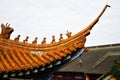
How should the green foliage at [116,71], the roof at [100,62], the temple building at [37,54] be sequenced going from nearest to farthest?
the temple building at [37,54] < the green foliage at [116,71] < the roof at [100,62]

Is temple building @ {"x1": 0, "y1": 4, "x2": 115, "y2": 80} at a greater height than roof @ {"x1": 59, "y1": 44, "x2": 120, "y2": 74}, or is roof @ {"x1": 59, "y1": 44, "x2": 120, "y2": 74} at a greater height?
temple building @ {"x1": 0, "y1": 4, "x2": 115, "y2": 80}

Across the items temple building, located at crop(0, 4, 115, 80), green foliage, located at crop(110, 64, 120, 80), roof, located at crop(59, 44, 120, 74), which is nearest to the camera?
temple building, located at crop(0, 4, 115, 80)

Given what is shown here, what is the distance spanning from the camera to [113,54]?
26359mm

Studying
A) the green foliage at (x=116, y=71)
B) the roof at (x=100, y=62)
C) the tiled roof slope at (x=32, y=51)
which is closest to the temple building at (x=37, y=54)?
the tiled roof slope at (x=32, y=51)

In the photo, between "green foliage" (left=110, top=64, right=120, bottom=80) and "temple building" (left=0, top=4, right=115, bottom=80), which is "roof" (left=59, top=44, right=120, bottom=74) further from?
"temple building" (left=0, top=4, right=115, bottom=80)

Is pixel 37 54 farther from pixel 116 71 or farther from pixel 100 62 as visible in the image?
pixel 100 62

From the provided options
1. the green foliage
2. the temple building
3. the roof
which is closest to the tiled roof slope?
the temple building

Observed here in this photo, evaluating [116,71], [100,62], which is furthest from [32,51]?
[100,62]

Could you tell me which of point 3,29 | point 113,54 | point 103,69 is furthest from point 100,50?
point 3,29

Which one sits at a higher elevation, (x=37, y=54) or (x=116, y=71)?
(x=37, y=54)

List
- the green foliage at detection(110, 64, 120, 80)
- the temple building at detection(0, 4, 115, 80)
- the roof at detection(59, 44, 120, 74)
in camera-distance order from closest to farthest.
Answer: the temple building at detection(0, 4, 115, 80)
the green foliage at detection(110, 64, 120, 80)
the roof at detection(59, 44, 120, 74)

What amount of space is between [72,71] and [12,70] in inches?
837

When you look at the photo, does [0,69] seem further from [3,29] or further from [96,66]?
[96,66]

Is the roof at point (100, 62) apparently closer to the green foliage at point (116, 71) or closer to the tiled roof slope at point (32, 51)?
the green foliage at point (116, 71)
